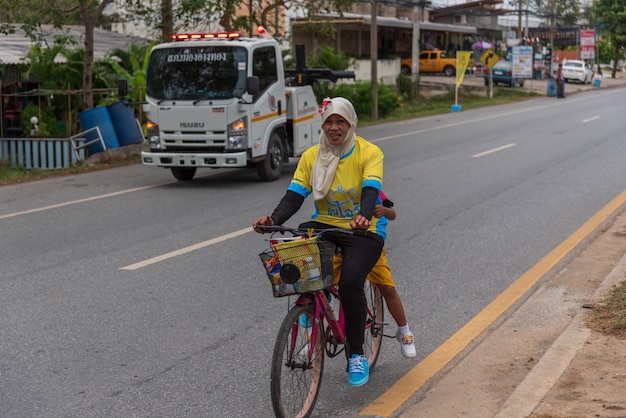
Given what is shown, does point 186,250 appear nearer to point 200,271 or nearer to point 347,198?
point 200,271

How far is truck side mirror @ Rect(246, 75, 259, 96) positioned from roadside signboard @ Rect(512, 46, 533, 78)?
40890 mm

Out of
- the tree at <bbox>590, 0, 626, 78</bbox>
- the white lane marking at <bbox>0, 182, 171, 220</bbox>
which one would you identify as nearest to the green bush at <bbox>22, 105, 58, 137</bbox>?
the white lane marking at <bbox>0, 182, 171, 220</bbox>

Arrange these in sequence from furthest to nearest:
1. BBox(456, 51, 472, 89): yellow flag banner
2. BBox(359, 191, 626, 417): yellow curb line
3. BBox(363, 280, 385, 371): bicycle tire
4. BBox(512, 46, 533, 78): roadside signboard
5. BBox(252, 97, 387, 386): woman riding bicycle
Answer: BBox(512, 46, 533, 78): roadside signboard, BBox(456, 51, 472, 89): yellow flag banner, BBox(363, 280, 385, 371): bicycle tire, BBox(359, 191, 626, 417): yellow curb line, BBox(252, 97, 387, 386): woman riding bicycle

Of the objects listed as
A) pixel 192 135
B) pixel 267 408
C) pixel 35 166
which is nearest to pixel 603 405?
pixel 267 408

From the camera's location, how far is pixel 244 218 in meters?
12.1

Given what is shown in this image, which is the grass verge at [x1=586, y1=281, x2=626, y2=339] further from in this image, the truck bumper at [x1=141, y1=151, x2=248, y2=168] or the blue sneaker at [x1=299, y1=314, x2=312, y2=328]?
the truck bumper at [x1=141, y1=151, x2=248, y2=168]

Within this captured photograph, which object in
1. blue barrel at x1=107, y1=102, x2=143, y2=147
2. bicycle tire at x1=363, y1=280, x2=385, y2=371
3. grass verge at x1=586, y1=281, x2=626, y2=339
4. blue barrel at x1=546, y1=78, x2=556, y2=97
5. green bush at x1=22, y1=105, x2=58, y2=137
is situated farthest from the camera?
blue barrel at x1=546, y1=78, x2=556, y2=97

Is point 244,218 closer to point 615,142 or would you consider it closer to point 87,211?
point 87,211

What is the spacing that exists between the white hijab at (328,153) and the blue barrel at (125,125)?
15620mm

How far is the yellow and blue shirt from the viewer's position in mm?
5309

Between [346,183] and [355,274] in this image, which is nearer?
[355,274]

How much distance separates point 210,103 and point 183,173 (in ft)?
5.38

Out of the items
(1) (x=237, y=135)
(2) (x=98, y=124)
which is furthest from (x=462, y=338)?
(2) (x=98, y=124)

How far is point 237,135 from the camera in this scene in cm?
1519
